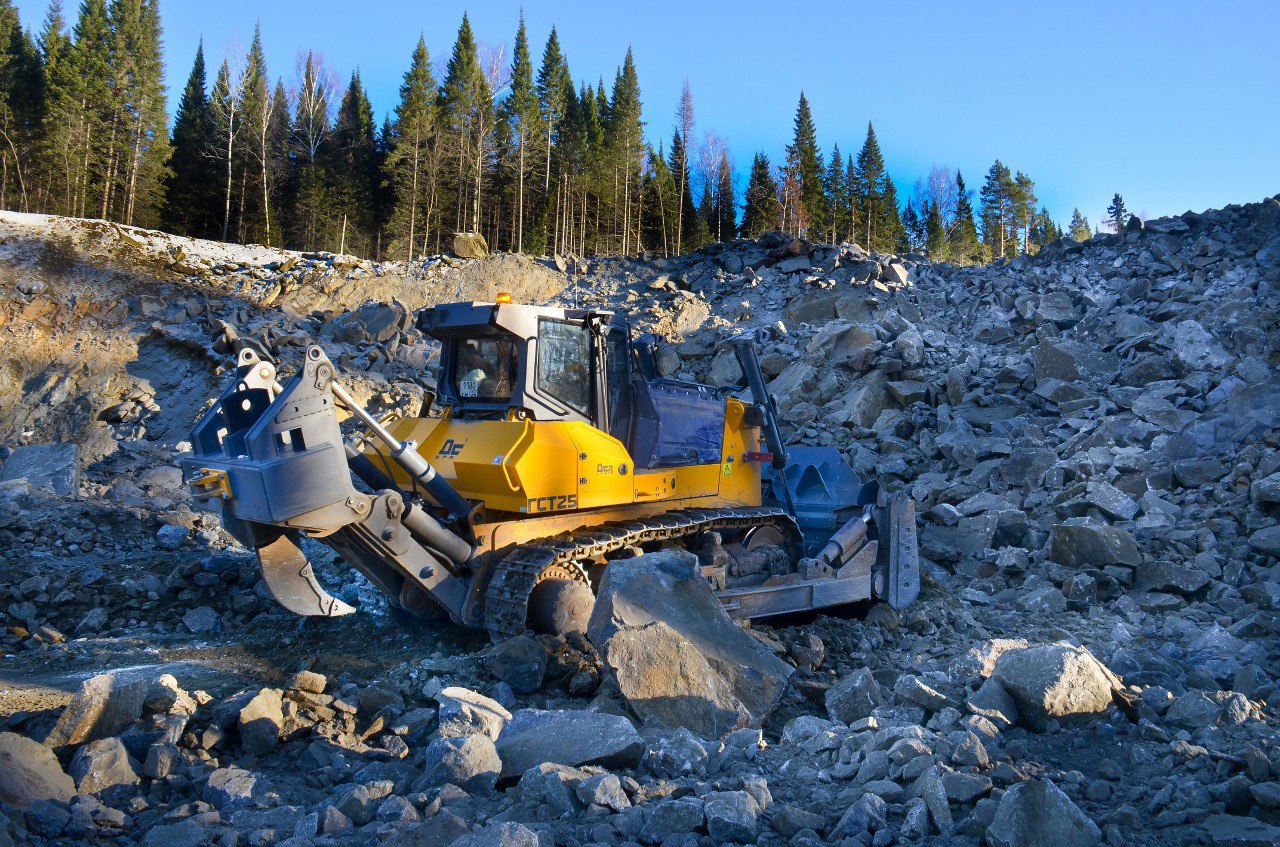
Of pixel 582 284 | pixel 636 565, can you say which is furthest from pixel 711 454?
pixel 582 284

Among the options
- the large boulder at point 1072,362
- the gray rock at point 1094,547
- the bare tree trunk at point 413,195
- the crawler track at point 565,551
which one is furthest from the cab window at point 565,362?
the bare tree trunk at point 413,195

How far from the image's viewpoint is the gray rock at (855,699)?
4.76m

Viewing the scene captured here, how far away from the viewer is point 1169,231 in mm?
18797

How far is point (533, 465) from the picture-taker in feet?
19.4

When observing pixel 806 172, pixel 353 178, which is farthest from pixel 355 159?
pixel 806 172

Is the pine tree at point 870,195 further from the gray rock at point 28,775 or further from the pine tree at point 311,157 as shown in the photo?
the gray rock at point 28,775

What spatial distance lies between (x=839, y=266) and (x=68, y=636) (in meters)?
→ 20.1

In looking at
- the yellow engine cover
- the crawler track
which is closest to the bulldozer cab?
the yellow engine cover

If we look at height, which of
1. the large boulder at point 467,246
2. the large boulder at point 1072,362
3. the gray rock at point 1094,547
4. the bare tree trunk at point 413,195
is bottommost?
the gray rock at point 1094,547

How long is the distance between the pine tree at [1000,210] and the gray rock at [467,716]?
5186 cm

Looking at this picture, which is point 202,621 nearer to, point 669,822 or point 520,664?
point 520,664

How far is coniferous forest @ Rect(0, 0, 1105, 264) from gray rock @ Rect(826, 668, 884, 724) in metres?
32.7

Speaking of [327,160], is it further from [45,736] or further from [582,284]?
[45,736]

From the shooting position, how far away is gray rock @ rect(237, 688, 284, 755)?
4.21 meters
